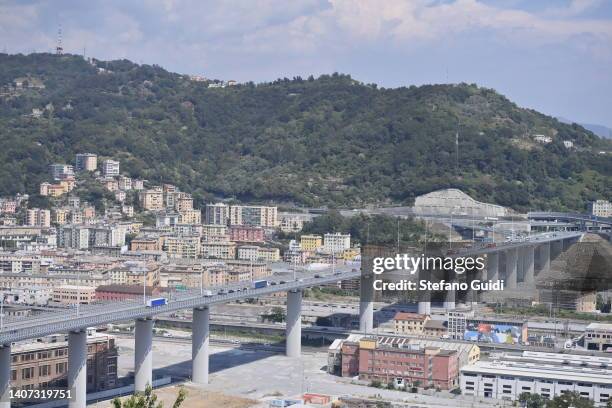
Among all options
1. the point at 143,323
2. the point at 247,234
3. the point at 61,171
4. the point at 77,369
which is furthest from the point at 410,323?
the point at 61,171

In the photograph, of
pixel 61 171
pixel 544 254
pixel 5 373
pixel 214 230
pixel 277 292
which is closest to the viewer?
pixel 5 373

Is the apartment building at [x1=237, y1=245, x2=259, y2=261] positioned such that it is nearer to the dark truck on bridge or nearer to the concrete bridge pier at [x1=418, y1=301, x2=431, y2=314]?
the concrete bridge pier at [x1=418, y1=301, x2=431, y2=314]

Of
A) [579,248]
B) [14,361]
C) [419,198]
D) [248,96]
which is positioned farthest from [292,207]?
[14,361]

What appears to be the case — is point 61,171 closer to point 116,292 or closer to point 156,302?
point 116,292

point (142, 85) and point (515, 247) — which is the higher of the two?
point (142, 85)

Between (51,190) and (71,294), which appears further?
(51,190)

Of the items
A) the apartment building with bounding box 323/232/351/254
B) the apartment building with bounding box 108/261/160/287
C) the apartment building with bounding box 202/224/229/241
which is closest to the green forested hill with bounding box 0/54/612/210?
the apartment building with bounding box 202/224/229/241

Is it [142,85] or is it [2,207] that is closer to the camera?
[2,207]

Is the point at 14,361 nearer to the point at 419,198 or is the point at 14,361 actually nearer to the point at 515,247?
the point at 515,247
